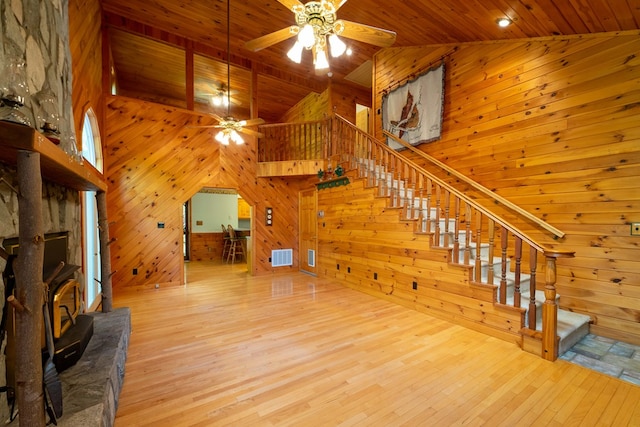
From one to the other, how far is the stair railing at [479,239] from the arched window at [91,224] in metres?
4.00

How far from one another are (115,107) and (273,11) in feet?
10.7

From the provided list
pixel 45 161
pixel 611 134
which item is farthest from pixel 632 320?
pixel 45 161

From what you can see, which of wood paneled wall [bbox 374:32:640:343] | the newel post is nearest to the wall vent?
wood paneled wall [bbox 374:32:640:343]

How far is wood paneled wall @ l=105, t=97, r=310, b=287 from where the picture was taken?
485cm

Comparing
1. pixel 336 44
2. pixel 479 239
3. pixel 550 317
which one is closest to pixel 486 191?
pixel 479 239

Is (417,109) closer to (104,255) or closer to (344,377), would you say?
(344,377)

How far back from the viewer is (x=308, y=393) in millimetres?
2006

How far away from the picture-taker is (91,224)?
12.0 feet

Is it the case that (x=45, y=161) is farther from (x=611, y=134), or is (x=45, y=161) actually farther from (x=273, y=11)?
(x=611, y=134)

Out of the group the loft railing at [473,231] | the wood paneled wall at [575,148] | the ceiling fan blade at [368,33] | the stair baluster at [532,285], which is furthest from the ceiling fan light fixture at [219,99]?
the stair baluster at [532,285]

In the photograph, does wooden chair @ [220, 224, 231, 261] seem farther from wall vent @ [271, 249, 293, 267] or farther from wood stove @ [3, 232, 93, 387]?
wood stove @ [3, 232, 93, 387]

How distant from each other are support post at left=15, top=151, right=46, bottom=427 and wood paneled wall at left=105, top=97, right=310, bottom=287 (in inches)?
174

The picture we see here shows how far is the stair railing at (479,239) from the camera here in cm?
255

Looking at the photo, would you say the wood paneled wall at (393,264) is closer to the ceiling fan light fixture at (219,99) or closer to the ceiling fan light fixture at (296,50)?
the ceiling fan light fixture at (296,50)
